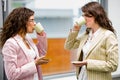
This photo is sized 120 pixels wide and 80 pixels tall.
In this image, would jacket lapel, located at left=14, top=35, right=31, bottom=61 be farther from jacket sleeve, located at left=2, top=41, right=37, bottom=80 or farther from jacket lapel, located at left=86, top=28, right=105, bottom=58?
jacket lapel, located at left=86, top=28, right=105, bottom=58

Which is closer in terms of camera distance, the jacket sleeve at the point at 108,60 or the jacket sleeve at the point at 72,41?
the jacket sleeve at the point at 108,60

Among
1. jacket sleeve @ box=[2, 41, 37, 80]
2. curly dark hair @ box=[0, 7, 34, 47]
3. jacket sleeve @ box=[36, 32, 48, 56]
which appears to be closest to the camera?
jacket sleeve @ box=[2, 41, 37, 80]

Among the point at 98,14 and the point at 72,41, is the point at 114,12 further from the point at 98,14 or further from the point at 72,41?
the point at 98,14

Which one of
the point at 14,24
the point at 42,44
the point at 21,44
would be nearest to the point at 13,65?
the point at 21,44

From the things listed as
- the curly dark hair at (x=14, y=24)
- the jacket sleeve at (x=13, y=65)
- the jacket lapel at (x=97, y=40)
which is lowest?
the jacket sleeve at (x=13, y=65)

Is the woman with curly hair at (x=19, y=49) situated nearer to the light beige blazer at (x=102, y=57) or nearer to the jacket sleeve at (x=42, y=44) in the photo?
the jacket sleeve at (x=42, y=44)

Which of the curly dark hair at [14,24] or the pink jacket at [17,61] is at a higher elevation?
the curly dark hair at [14,24]

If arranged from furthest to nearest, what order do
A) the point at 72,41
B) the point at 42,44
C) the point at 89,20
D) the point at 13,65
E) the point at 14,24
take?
the point at 72,41 < the point at 42,44 < the point at 89,20 < the point at 14,24 < the point at 13,65

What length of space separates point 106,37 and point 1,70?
3.16ft

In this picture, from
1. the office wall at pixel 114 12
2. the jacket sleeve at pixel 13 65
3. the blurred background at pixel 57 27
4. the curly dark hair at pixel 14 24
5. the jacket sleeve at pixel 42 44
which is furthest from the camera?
the office wall at pixel 114 12

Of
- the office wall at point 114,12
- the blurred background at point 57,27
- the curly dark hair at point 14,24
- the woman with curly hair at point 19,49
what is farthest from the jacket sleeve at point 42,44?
the office wall at point 114,12

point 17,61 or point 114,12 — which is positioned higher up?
point 114,12

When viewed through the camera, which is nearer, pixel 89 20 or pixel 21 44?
pixel 21 44

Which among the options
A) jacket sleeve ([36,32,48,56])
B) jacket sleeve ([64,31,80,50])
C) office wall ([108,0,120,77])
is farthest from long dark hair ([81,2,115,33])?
office wall ([108,0,120,77])
